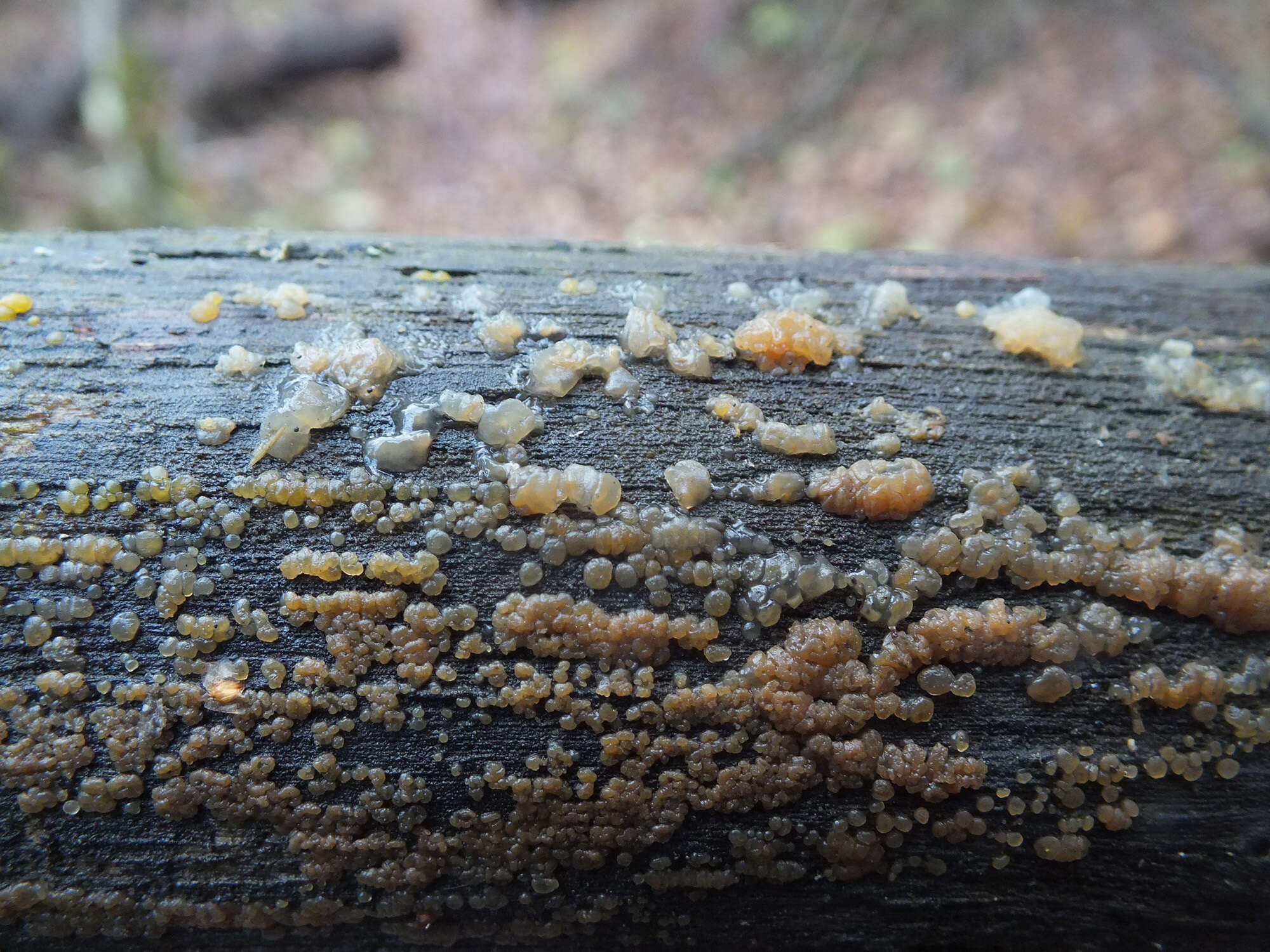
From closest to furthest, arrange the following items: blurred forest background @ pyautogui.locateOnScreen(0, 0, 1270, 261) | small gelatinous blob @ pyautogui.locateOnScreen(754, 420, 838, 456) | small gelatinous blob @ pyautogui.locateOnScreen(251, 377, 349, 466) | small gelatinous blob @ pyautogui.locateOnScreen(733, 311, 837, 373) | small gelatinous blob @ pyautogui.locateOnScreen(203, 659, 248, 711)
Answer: small gelatinous blob @ pyautogui.locateOnScreen(203, 659, 248, 711) < small gelatinous blob @ pyautogui.locateOnScreen(251, 377, 349, 466) < small gelatinous blob @ pyautogui.locateOnScreen(754, 420, 838, 456) < small gelatinous blob @ pyautogui.locateOnScreen(733, 311, 837, 373) < blurred forest background @ pyautogui.locateOnScreen(0, 0, 1270, 261)

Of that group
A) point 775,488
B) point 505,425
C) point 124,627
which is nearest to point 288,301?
point 505,425

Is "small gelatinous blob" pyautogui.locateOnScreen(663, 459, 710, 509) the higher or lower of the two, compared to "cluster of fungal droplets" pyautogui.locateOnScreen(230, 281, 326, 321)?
lower

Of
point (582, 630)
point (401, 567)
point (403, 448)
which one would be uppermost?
point (403, 448)

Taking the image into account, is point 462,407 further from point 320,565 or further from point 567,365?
point 320,565

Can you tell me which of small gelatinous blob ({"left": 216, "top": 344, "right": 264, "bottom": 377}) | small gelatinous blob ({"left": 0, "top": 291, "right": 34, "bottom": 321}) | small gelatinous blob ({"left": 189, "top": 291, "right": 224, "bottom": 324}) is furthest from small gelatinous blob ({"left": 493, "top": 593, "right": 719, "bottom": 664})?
small gelatinous blob ({"left": 0, "top": 291, "right": 34, "bottom": 321})

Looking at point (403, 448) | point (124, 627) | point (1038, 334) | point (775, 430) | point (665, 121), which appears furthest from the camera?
point (665, 121)

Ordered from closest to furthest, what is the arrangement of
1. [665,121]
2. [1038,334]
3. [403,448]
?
1. [403,448]
2. [1038,334]
3. [665,121]

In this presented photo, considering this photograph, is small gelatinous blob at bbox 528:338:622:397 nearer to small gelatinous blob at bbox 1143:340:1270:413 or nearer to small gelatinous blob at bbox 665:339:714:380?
small gelatinous blob at bbox 665:339:714:380
